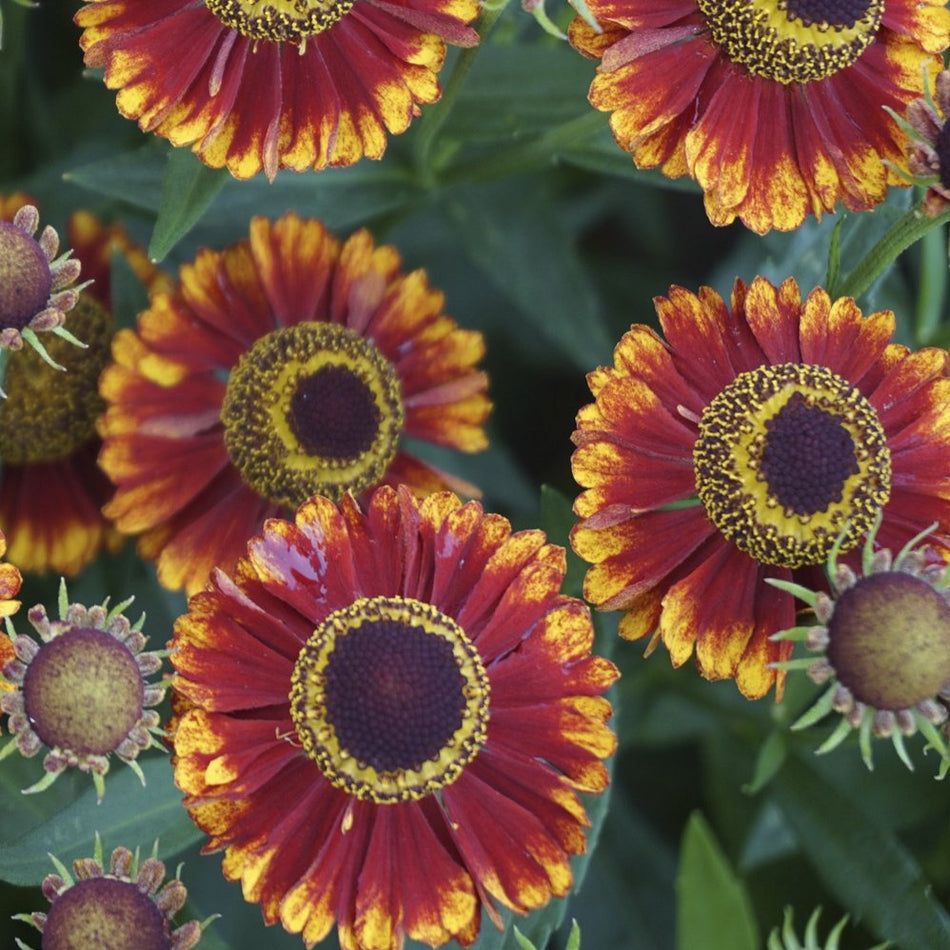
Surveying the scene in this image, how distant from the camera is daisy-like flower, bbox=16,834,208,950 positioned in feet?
3.48

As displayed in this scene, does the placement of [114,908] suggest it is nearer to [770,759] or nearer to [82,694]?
[82,694]

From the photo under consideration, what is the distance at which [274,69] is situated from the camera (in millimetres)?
1279

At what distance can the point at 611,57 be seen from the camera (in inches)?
47.6

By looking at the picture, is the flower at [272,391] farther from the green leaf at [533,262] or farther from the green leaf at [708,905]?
the green leaf at [708,905]

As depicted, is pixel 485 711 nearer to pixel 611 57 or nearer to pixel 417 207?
pixel 611 57

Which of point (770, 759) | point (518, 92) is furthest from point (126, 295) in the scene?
point (770, 759)

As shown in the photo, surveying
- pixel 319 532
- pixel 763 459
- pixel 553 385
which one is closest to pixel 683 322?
pixel 763 459

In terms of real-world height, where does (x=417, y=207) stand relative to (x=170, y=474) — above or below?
above

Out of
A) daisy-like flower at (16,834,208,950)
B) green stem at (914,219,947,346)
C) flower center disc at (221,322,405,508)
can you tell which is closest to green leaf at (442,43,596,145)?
flower center disc at (221,322,405,508)

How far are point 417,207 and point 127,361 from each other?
444 mm

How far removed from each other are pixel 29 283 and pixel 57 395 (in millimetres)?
362

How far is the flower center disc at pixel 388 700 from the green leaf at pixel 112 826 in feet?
0.53

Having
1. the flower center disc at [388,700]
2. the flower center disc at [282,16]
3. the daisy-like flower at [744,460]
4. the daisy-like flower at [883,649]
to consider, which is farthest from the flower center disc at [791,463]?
the flower center disc at [282,16]

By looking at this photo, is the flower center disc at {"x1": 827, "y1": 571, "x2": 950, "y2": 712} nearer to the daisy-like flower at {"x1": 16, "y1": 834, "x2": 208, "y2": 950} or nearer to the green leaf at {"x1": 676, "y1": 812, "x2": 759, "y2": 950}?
the green leaf at {"x1": 676, "y1": 812, "x2": 759, "y2": 950}
